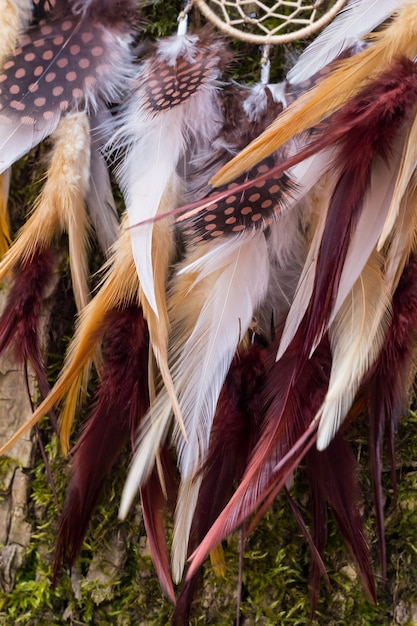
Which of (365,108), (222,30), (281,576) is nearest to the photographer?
(365,108)

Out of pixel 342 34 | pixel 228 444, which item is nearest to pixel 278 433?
pixel 228 444

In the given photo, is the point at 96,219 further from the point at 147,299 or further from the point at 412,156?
the point at 412,156

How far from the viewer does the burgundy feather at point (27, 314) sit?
0.81 meters

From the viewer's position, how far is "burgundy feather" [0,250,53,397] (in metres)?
0.81

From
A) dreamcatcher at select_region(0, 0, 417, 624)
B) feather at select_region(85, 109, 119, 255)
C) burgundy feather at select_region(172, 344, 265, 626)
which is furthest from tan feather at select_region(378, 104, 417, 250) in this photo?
feather at select_region(85, 109, 119, 255)

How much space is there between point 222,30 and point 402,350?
0.53m

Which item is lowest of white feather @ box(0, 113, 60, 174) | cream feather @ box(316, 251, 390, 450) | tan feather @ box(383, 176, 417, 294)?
cream feather @ box(316, 251, 390, 450)

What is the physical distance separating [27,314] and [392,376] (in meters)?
0.47

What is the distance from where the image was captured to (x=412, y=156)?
69 cm

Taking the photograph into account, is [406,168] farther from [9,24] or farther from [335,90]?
[9,24]

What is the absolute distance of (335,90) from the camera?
0.71 m

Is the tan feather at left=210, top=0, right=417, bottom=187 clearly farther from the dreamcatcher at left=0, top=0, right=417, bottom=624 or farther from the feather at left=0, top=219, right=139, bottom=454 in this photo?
the feather at left=0, top=219, right=139, bottom=454

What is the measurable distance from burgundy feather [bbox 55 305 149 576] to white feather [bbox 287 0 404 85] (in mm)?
394

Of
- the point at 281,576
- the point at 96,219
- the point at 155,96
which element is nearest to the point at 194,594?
the point at 281,576
